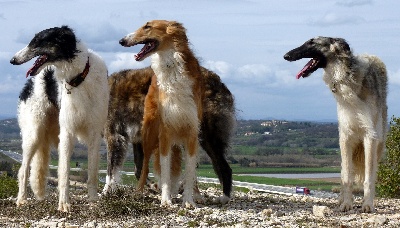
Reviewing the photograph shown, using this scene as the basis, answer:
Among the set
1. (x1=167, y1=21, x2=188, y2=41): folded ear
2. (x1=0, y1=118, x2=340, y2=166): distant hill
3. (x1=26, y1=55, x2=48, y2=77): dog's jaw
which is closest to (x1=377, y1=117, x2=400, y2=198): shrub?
(x1=167, y1=21, x2=188, y2=41): folded ear

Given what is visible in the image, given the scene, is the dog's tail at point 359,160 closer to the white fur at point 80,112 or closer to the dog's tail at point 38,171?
the white fur at point 80,112

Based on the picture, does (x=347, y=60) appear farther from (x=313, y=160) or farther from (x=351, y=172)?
(x=313, y=160)

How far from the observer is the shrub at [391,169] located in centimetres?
2070

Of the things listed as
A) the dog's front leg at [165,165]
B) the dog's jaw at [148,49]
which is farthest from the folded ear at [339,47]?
the dog's front leg at [165,165]

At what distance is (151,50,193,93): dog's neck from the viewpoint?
1225 cm

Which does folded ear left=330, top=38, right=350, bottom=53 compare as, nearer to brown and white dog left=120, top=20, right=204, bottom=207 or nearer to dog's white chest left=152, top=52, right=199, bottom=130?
brown and white dog left=120, top=20, right=204, bottom=207

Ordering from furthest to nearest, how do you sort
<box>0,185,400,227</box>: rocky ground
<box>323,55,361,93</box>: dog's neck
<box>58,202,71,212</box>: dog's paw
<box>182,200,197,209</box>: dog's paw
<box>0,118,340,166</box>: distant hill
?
1. <box>0,118,340,166</box>: distant hill
2. <box>323,55,361,93</box>: dog's neck
3. <box>182,200,197,209</box>: dog's paw
4. <box>58,202,71,212</box>: dog's paw
5. <box>0,185,400,227</box>: rocky ground

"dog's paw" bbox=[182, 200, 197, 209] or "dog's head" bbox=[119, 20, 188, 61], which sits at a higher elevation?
"dog's head" bbox=[119, 20, 188, 61]

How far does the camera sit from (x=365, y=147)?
40.9 feet

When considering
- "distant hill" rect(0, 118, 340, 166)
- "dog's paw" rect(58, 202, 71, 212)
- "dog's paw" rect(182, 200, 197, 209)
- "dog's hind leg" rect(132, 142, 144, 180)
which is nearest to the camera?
"dog's paw" rect(58, 202, 71, 212)

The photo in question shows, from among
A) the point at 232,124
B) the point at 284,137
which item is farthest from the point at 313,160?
the point at 232,124

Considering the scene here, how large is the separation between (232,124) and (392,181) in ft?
28.7

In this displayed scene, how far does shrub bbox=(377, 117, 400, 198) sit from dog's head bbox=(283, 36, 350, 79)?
875 centimetres

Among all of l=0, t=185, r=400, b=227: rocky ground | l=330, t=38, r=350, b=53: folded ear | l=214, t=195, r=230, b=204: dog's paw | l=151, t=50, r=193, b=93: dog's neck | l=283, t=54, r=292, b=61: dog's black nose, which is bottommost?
A: l=0, t=185, r=400, b=227: rocky ground
